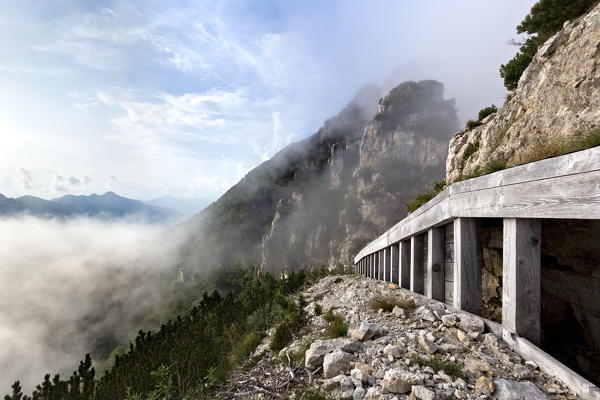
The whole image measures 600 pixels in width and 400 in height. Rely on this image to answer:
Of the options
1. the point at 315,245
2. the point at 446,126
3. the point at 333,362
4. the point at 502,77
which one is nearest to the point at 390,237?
the point at 333,362

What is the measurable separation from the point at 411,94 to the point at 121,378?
471 ft

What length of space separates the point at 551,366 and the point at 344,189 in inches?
5562

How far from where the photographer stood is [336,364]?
3.13m

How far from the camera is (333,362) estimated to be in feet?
10.3

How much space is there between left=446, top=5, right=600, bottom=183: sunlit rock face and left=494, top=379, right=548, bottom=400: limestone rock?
3970mm

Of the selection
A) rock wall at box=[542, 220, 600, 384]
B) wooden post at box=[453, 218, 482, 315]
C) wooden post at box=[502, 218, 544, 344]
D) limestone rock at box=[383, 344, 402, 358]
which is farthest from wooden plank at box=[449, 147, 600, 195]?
limestone rock at box=[383, 344, 402, 358]

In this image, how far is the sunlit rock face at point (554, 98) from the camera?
668 cm

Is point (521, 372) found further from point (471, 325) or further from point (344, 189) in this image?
point (344, 189)

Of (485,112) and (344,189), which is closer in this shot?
(485,112)

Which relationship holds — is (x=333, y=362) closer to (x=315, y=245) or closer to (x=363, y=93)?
(x=315, y=245)

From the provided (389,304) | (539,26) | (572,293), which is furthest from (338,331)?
(539,26)

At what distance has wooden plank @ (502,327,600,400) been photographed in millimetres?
2293

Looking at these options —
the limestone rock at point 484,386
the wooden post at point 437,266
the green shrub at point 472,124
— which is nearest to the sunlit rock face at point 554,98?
the wooden post at point 437,266

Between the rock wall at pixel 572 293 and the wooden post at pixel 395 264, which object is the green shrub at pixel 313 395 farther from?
the wooden post at pixel 395 264
